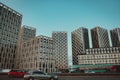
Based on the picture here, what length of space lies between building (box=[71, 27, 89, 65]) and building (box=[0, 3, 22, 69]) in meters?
73.8

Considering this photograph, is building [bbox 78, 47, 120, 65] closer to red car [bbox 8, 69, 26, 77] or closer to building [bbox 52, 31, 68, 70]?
building [bbox 52, 31, 68, 70]

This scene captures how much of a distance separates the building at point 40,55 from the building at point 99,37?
73330 mm

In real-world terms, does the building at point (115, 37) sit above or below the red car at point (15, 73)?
above

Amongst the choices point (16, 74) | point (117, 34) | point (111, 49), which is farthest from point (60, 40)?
point (16, 74)

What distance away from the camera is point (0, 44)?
107875 millimetres

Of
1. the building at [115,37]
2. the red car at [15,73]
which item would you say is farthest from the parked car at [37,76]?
the building at [115,37]

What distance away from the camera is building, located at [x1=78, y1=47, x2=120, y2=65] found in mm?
111688

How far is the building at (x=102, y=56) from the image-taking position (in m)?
112

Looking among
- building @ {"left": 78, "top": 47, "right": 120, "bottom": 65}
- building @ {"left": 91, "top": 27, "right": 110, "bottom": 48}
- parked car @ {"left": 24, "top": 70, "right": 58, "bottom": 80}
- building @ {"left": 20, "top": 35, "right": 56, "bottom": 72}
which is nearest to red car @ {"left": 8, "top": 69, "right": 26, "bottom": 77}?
parked car @ {"left": 24, "top": 70, "right": 58, "bottom": 80}

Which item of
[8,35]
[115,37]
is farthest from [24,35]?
[115,37]

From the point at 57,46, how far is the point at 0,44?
6779 centimetres

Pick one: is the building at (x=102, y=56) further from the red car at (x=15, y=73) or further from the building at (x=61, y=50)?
the red car at (x=15, y=73)

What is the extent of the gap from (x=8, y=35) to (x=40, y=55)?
37921 mm

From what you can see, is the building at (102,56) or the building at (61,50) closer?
the building at (102,56)
